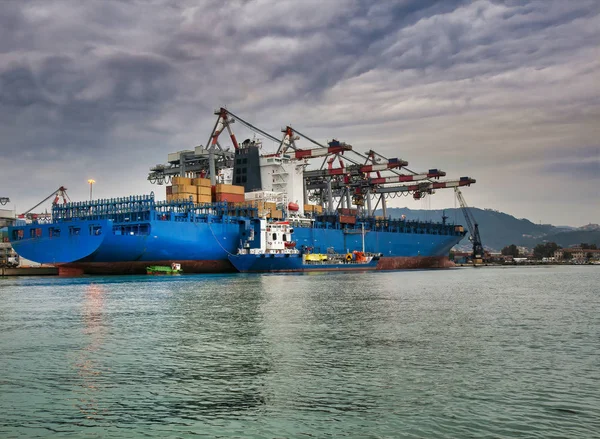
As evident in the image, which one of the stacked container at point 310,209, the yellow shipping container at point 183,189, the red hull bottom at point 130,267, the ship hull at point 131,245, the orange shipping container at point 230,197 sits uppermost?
the yellow shipping container at point 183,189

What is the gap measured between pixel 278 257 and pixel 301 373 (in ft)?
180

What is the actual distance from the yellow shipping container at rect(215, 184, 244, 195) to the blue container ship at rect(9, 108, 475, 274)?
0.44 feet

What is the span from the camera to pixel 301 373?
1419 cm

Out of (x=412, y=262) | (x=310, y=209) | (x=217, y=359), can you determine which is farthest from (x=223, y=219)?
(x=217, y=359)

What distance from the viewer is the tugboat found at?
6856 cm

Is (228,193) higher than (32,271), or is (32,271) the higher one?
(228,193)

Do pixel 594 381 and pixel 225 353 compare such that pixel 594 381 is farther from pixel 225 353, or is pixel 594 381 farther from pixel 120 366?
pixel 120 366

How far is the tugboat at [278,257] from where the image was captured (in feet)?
225

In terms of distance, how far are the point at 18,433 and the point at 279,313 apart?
693 inches

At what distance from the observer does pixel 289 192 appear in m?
84.7

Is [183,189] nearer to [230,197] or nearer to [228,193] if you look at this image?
[228,193]

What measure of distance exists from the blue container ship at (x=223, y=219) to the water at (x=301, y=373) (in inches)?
1416

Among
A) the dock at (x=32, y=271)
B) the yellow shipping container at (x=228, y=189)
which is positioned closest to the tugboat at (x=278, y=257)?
the yellow shipping container at (x=228, y=189)

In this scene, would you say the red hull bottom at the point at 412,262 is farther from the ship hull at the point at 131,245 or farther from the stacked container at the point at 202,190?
the ship hull at the point at 131,245
